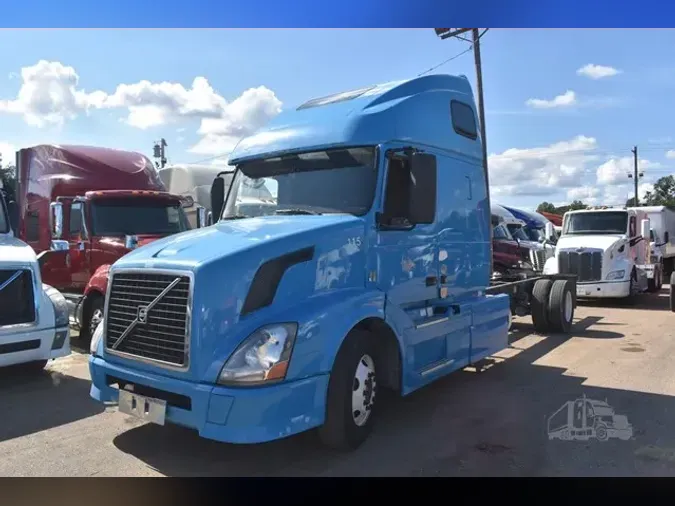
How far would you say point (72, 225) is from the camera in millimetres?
9562

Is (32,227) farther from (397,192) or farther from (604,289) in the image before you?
(604,289)

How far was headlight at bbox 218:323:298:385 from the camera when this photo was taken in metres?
4.07

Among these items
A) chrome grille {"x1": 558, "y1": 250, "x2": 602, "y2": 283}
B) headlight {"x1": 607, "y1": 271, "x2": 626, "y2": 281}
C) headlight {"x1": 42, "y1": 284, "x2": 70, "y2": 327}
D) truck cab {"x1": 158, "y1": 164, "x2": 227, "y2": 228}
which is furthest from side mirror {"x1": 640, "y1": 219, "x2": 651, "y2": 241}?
headlight {"x1": 42, "y1": 284, "x2": 70, "y2": 327}

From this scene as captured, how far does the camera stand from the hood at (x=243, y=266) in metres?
4.14

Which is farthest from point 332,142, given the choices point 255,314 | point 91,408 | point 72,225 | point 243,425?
point 72,225

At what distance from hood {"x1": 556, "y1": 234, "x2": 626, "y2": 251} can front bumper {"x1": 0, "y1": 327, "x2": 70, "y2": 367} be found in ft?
38.5

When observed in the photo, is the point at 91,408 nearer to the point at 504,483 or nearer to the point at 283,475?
the point at 283,475

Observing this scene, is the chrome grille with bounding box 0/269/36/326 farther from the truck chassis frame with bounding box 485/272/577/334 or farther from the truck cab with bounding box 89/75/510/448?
the truck chassis frame with bounding box 485/272/577/334

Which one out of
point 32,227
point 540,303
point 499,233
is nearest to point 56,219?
point 32,227

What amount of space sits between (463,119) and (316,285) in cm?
306

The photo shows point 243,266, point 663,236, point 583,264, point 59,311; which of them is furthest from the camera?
point 663,236

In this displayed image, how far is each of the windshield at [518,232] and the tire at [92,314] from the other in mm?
14472

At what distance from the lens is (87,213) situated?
367 inches

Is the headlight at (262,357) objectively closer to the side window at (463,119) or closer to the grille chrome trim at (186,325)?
the grille chrome trim at (186,325)
